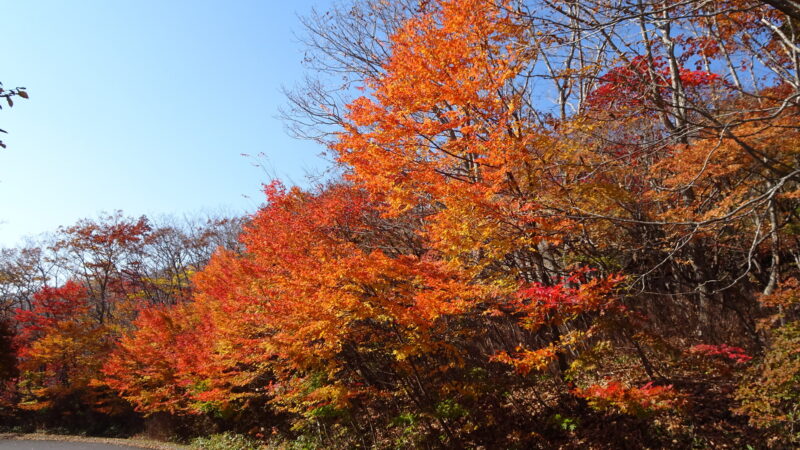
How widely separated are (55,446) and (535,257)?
72.4 ft

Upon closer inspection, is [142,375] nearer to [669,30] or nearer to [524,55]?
[524,55]

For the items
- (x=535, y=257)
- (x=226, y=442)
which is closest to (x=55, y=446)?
(x=226, y=442)

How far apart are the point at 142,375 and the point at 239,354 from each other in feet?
32.0

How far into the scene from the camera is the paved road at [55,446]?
17872 millimetres

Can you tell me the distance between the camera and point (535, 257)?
8695mm

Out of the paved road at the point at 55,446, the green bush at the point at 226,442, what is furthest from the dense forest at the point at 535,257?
the paved road at the point at 55,446

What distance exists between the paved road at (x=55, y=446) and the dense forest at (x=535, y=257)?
636cm

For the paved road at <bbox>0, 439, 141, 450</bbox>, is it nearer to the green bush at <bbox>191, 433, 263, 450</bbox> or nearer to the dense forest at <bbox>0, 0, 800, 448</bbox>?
the green bush at <bbox>191, 433, 263, 450</bbox>

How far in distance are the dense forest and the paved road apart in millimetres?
6357

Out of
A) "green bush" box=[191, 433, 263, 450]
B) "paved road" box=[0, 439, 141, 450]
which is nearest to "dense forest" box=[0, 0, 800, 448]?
"green bush" box=[191, 433, 263, 450]

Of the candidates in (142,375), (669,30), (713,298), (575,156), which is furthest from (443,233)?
(142,375)

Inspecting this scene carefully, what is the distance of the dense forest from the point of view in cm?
673

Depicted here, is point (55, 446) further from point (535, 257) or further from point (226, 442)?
point (535, 257)

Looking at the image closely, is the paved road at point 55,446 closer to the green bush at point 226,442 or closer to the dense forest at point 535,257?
the green bush at point 226,442
